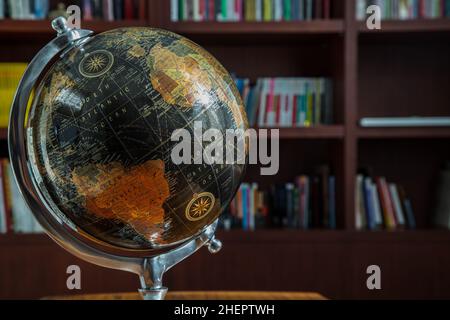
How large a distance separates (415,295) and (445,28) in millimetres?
1173

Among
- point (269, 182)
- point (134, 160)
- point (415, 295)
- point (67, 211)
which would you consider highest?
point (134, 160)

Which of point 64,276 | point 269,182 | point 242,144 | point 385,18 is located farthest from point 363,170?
point 242,144

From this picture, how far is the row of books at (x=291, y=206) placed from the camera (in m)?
3.05

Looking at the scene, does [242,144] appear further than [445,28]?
No

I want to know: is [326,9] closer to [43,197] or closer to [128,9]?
[128,9]

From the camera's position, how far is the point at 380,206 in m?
3.07

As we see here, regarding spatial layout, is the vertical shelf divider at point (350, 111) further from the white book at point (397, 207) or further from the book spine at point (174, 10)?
the book spine at point (174, 10)

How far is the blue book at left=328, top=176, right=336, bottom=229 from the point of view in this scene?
304 cm

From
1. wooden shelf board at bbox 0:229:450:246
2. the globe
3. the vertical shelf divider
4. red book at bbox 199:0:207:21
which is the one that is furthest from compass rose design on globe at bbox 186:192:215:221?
red book at bbox 199:0:207:21

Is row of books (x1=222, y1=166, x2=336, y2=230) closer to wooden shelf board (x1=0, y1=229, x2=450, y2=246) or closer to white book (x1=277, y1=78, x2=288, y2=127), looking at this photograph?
wooden shelf board (x1=0, y1=229, x2=450, y2=246)

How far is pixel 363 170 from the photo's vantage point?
3.24 metres

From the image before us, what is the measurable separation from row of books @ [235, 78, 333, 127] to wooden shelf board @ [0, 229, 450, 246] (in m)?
0.49

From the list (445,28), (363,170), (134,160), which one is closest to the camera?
(134,160)

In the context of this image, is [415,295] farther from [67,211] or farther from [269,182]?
[67,211]
